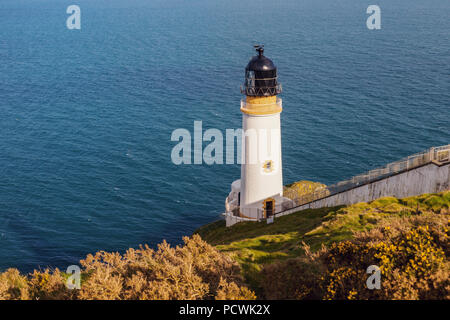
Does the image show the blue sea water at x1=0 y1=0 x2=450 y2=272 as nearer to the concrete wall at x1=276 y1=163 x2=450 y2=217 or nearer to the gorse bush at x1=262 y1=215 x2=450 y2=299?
the concrete wall at x1=276 y1=163 x2=450 y2=217

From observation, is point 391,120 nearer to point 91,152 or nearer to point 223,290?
point 91,152

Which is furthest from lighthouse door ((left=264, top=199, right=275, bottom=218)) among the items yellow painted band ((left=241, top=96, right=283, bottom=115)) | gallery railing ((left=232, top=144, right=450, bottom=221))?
yellow painted band ((left=241, top=96, right=283, bottom=115))

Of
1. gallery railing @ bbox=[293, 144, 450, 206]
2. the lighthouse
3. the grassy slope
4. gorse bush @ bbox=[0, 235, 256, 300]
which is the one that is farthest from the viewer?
the lighthouse

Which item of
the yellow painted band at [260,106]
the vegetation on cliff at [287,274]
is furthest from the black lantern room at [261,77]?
the vegetation on cliff at [287,274]

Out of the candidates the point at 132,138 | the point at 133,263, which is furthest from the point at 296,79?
the point at 133,263

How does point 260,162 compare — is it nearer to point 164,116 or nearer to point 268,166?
point 268,166

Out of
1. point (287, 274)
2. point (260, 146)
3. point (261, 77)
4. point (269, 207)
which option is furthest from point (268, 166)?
point (287, 274)
